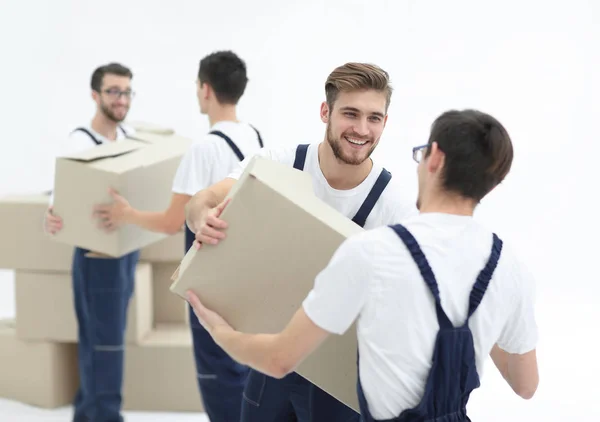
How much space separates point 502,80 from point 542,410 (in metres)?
2.34

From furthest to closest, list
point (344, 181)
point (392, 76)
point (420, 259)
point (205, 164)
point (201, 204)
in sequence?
point (392, 76) < point (205, 164) < point (201, 204) < point (344, 181) < point (420, 259)

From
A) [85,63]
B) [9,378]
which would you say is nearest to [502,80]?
[85,63]

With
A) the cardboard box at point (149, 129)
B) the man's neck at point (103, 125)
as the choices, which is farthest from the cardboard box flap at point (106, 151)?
the cardboard box at point (149, 129)

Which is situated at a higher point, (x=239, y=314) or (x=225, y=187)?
(x=225, y=187)

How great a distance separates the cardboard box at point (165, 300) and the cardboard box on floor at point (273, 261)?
6.67 feet

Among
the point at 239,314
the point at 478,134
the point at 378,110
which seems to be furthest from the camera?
the point at 378,110

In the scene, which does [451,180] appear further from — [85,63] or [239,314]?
[85,63]

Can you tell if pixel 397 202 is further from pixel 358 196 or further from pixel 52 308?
pixel 52 308

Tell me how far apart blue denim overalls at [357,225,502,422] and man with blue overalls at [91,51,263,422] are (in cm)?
137

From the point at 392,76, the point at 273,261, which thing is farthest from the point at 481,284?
the point at 392,76

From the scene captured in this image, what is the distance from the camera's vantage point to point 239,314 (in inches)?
64.2

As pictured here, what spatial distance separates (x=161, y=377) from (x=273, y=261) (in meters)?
2.06

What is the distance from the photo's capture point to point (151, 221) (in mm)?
2844

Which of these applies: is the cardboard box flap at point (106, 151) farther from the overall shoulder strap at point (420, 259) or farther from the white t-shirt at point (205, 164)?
the overall shoulder strap at point (420, 259)
